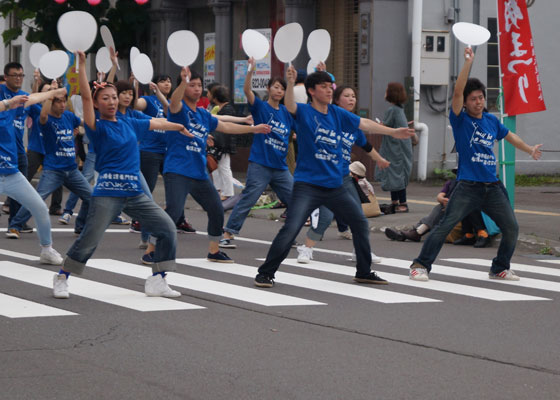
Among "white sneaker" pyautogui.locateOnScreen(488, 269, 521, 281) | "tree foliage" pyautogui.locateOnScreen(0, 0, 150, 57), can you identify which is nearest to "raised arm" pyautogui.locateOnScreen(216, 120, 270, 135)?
"white sneaker" pyautogui.locateOnScreen(488, 269, 521, 281)

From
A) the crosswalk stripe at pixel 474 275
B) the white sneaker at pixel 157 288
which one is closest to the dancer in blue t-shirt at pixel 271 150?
the crosswalk stripe at pixel 474 275

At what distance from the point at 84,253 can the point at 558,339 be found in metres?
3.50

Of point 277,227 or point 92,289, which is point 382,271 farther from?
point 277,227

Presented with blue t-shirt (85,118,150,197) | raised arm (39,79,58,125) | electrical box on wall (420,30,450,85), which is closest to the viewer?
blue t-shirt (85,118,150,197)

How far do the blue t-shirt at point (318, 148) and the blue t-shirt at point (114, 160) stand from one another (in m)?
1.62

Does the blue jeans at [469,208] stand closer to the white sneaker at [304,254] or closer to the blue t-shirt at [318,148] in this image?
the blue t-shirt at [318,148]

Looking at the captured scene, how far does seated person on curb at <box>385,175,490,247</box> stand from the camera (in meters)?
13.5

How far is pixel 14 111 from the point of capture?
11.9 meters

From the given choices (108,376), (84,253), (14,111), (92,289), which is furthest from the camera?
(14,111)

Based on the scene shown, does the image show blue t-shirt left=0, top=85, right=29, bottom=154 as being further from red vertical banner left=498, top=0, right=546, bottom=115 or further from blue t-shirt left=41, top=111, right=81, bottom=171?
red vertical banner left=498, top=0, right=546, bottom=115

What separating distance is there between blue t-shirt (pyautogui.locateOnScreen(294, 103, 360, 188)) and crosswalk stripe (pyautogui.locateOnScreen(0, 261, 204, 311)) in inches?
71.8

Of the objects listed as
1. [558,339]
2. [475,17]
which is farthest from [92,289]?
[475,17]

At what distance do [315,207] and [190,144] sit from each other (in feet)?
5.70

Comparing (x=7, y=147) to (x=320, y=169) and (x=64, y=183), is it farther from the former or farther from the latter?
(x=320, y=169)
